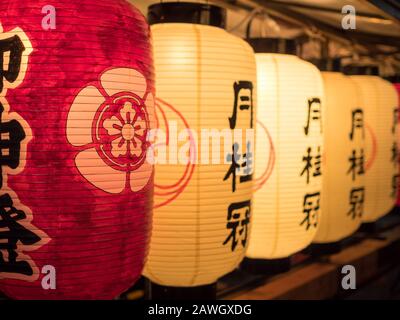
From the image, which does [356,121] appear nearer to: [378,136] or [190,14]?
[378,136]

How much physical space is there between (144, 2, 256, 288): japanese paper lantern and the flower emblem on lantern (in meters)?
0.33

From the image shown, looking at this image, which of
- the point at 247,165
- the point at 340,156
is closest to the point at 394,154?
the point at 340,156

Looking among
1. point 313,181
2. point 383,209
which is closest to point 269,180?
point 313,181

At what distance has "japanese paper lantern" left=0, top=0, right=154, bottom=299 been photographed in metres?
1.57

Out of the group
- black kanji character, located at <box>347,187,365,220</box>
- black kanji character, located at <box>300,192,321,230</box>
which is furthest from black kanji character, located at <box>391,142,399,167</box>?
black kanji character, located at <box>300,192,321,230</box>

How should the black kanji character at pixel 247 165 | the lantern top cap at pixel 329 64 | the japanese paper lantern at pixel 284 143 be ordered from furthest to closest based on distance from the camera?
the lantern top cap at pixel 329 64 < the japanese paper lantern at pixel 284 143 < the black kanji character at pixel 247 165

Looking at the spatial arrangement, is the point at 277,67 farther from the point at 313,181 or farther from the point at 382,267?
the point at 382,267

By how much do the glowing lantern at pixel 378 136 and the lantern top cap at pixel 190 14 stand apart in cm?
194

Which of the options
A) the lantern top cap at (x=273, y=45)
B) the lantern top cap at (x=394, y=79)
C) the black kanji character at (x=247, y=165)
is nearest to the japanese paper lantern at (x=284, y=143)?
the lantern top cap at (x=273, y=45)

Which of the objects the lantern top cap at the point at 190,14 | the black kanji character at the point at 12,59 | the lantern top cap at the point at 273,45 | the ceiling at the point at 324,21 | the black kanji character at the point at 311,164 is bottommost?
the black kanji character at the point at 311,164

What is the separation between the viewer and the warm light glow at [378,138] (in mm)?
3982

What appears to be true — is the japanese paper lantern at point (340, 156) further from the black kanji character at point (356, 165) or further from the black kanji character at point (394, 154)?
the black kanji character at point (394, 154)

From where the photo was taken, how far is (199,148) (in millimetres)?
2102

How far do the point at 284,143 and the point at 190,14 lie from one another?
89 centimetres
